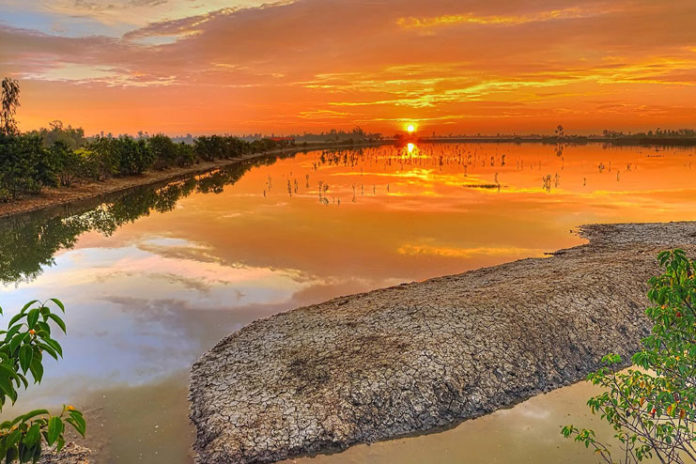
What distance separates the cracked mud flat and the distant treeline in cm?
3235

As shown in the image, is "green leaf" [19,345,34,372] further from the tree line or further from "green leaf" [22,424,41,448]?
the tree line

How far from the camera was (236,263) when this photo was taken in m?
22.1

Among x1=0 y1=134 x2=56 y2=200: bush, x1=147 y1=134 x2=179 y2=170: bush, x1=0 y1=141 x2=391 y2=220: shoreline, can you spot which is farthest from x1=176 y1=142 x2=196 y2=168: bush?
x1=0 y1=134 x2=56 y2=200: bush

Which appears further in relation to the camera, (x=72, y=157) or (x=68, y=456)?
(x=72, y=157)

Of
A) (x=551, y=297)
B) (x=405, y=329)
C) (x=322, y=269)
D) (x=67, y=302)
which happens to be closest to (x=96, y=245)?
(x=67, y=302)

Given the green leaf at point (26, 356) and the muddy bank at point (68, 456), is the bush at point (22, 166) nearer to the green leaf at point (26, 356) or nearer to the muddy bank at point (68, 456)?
the muddy bank at point (68, 456)

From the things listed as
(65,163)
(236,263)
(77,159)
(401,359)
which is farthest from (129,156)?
(401,359)

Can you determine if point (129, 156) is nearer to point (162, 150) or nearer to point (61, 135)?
point (162, 150)

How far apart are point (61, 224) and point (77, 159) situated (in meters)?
16.1

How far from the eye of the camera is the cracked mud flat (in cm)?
955

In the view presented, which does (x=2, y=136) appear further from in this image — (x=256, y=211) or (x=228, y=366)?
(x=228, y=366)

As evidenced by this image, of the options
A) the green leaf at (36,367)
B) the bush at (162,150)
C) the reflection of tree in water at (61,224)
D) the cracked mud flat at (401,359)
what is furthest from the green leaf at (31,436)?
the bush at (162,150)

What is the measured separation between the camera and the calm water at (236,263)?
1003 centimetres

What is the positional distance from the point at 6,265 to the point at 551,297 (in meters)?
25.2
